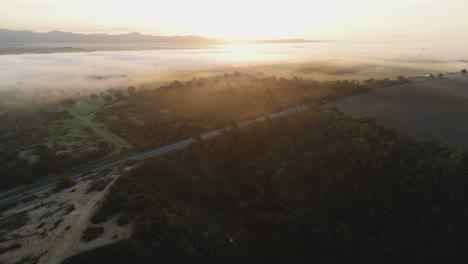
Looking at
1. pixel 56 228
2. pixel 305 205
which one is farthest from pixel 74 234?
pixel 305 205

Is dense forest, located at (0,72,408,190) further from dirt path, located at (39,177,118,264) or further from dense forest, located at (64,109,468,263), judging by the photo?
dirt path, located at (39,177,118,264)

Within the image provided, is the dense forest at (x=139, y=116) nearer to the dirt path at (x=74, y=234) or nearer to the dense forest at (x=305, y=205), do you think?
the dense forest at (x=305, y=205)

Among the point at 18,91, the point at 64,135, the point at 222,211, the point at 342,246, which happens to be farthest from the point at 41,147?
the point at 18,91

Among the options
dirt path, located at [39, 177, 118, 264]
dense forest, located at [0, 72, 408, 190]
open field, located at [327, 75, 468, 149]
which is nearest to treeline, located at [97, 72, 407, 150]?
dense forest, located at [0, 72, 408, 190]

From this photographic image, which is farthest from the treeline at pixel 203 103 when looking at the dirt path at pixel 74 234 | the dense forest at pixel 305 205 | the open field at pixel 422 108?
the dirt path at pixel 74 234

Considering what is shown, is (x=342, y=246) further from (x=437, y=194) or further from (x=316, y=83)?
(x=316, y=83)

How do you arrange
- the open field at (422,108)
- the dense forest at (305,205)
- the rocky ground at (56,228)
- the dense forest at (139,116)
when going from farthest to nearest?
the open field at (422,108) → the dense forest at (139,116) → the dense forest at (305,205) → the rocky ground at (56,228)

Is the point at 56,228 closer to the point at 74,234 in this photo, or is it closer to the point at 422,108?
the point at 74,234
